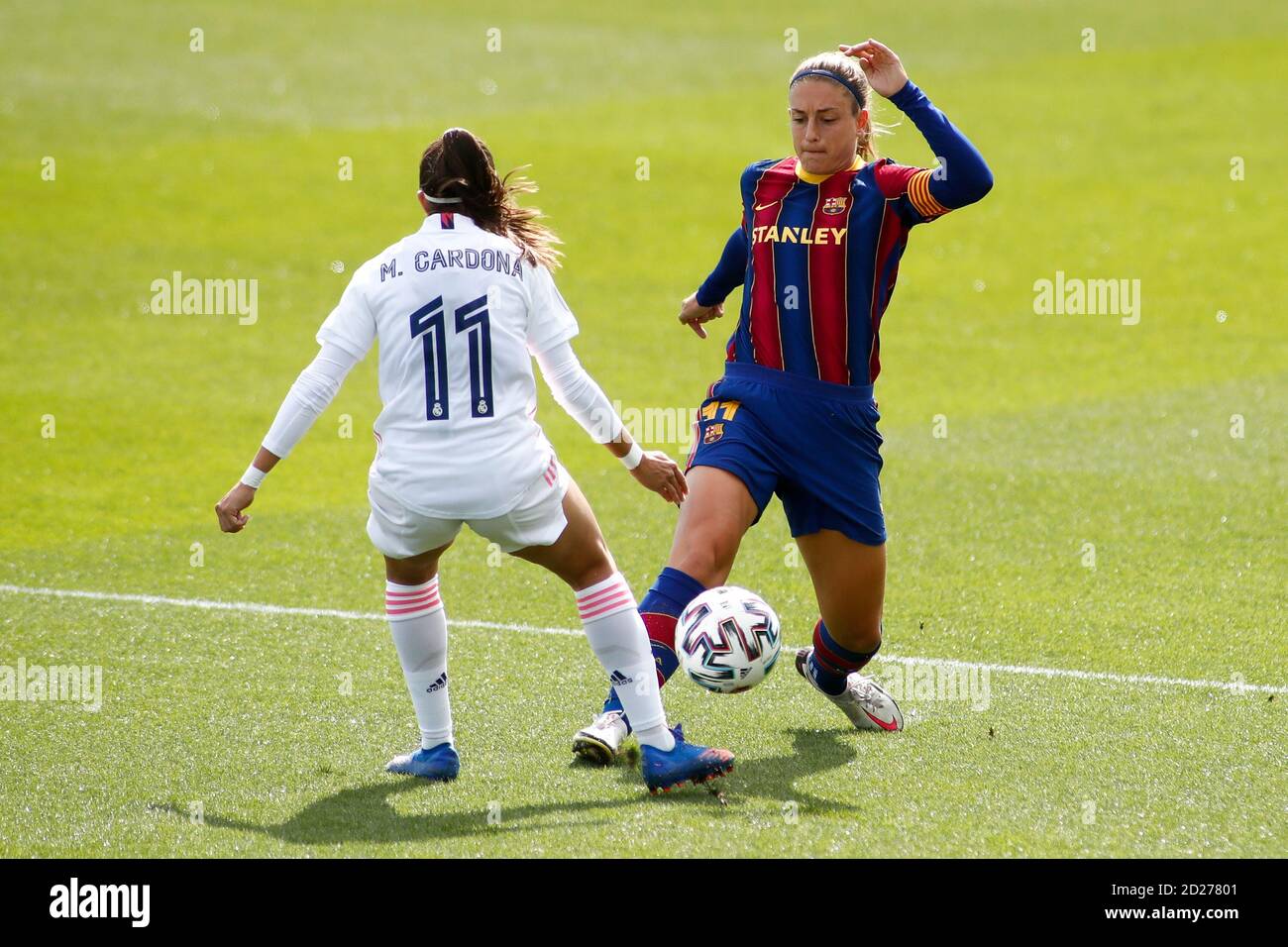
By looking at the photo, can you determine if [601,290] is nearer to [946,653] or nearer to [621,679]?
[946,653]

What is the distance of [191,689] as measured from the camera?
664 cm

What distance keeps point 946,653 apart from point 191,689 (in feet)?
10.9

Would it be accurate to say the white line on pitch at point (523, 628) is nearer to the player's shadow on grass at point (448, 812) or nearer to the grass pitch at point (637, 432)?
the grass pitch at point (637, 432)

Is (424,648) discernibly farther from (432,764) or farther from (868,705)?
(868,705)

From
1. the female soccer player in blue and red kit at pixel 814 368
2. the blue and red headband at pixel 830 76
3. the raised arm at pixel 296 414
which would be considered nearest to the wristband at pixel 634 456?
the female soccer player in blue and red kit at pixel 814 368

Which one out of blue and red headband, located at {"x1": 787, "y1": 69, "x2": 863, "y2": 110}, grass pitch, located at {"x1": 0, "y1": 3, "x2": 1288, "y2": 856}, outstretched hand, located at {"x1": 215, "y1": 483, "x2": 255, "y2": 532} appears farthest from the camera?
blue and red headband, located at {"x1": 787, "y1": 69, "x2": 863, "y2": 110}

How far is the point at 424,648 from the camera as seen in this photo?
214 inches

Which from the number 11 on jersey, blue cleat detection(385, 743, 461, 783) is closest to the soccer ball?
blue cleat detection(385, 743, 461, 783)

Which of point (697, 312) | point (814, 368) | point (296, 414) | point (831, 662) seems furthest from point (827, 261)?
point (296, 414)

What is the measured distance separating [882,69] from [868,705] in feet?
7.85

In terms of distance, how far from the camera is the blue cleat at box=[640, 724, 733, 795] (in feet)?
17.1

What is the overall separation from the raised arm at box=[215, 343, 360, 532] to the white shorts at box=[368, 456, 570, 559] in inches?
11.7

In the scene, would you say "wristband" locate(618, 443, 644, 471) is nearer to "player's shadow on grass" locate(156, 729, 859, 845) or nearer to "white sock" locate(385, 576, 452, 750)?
"white sock" locate(385, 576, 452, 750)

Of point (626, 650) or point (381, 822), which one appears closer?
point (381, 822)
